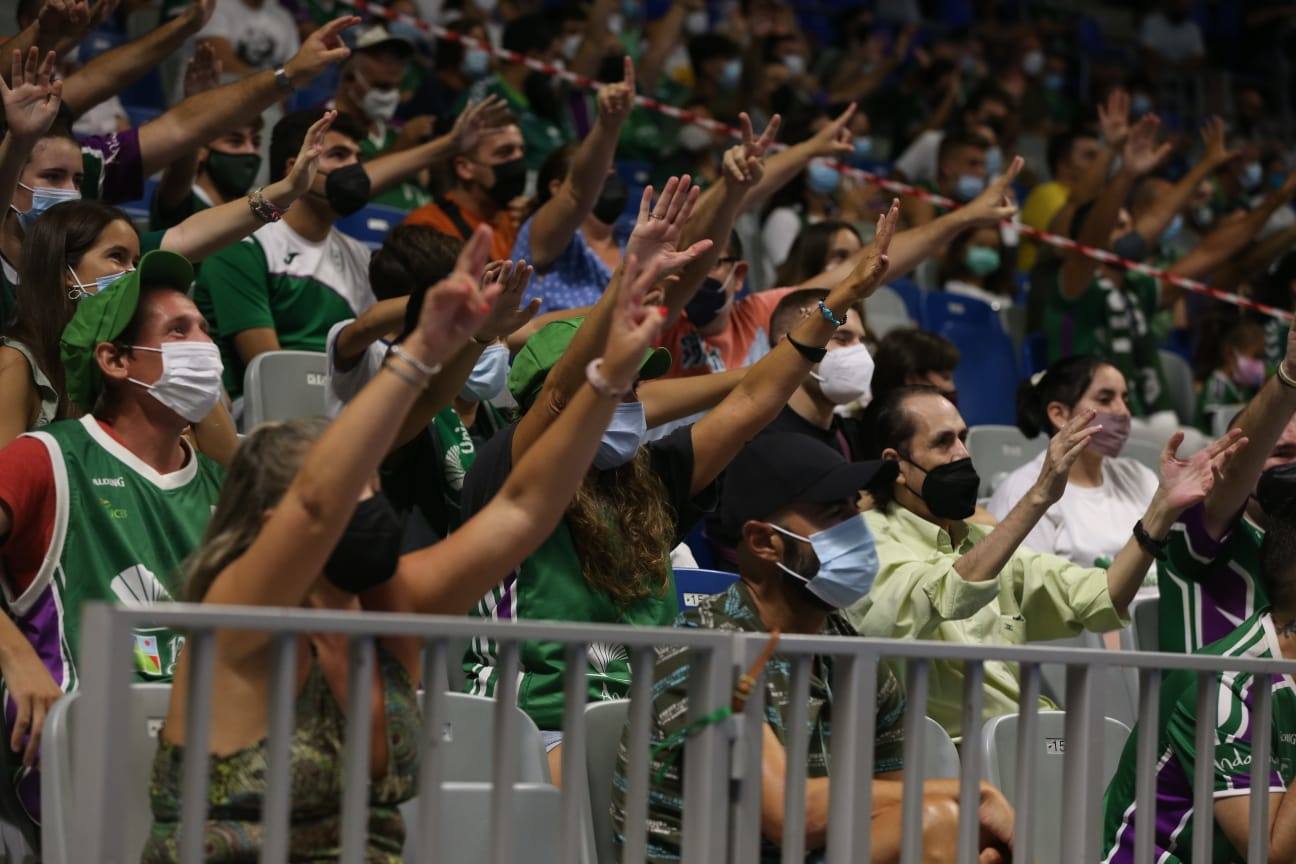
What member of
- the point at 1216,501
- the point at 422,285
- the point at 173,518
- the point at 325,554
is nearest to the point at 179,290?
the point at 173,518

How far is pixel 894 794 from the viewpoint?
311 cm

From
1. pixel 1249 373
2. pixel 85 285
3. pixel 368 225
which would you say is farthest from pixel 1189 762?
pixel 1249 373

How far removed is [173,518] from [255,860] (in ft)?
3.70

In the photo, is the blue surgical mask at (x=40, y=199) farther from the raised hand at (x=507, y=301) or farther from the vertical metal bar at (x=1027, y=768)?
the vertical metal bar at (x=1027, y=768)

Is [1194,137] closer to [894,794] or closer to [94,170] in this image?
[94,170]

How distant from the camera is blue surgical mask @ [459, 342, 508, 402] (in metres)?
4.59

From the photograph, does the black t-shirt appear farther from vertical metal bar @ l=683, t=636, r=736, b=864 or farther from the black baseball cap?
vertical metal bar @ l=683, t=636, r=736, b=864

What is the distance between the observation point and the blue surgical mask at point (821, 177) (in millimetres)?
8328

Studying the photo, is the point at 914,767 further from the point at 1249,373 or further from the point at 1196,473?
the point at 1249,373

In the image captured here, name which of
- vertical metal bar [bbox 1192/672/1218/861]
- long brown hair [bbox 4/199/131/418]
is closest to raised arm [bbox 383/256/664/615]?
vertical metal bar [bbox 1192/672/1218/861]

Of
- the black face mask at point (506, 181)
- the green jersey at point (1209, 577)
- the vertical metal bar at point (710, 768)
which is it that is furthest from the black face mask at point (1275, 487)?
the black face mask at point (506, 181)

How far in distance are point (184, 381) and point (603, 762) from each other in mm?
1088

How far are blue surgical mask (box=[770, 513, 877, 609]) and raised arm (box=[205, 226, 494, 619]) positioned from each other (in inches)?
40.7

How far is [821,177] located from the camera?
8406 millimetres
